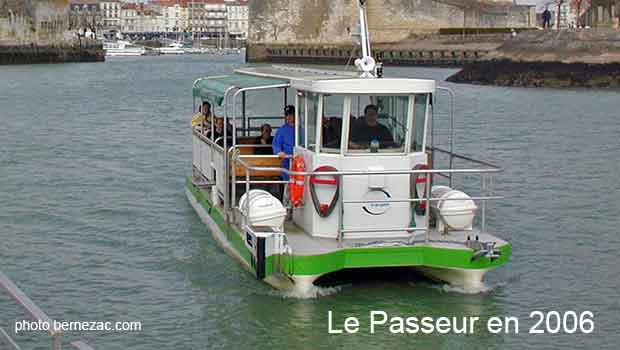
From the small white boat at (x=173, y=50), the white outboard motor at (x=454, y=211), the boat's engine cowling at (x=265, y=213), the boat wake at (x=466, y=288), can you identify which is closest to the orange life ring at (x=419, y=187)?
the white outboard motor at (x=454, y=211)

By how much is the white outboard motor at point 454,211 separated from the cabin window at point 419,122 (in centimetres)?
51

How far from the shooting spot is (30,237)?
1252cm

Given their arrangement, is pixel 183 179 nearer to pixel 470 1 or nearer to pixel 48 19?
pixel 48 19

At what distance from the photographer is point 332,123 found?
9375 mm

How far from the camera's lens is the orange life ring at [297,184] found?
9.63 meters

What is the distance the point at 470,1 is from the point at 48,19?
26561mm

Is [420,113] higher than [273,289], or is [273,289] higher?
[420,113]

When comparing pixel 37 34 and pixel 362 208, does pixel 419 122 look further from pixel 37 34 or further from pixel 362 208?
pixel 37 34

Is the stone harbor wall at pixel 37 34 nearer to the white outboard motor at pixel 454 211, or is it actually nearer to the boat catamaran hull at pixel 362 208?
the boat catamaran hull at pixel 362 208

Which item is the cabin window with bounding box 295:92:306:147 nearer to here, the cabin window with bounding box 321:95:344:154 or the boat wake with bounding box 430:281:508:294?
the cabin window with bounding box 321:95:344:154

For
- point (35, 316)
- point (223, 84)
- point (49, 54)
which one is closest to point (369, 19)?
point (49, 54)

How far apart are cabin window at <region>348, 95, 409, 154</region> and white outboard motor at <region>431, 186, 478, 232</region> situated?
639 mm

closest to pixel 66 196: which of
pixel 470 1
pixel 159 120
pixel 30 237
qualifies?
pixel 30 237

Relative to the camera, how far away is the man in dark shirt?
9367 millimetres
